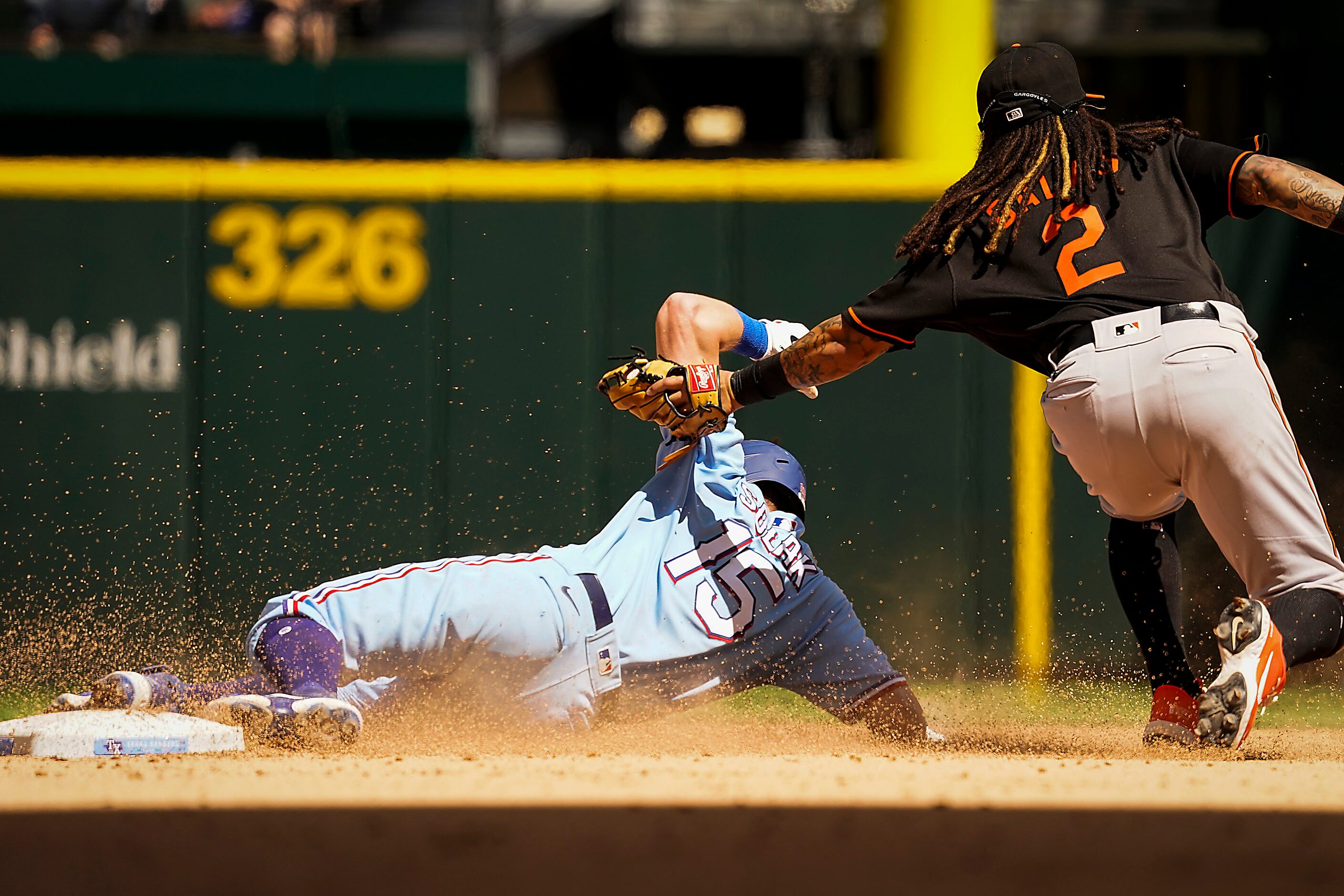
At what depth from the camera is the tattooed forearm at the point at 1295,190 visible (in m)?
2.85

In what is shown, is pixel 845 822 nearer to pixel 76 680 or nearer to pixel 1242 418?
pixel 1242 418

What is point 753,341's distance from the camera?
3553mm

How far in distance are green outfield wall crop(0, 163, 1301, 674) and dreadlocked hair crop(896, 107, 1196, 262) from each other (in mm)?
1870

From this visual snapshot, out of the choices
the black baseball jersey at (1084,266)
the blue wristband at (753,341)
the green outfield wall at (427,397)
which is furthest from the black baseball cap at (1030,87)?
the green outfield wall at (427,397)

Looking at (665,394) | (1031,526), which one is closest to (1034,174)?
(665,394)

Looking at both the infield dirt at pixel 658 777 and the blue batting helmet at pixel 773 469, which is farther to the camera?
the blue batting helmet at pixel 773 469

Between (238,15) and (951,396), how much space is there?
15.7ft

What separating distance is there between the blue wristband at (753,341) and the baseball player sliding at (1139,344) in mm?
254

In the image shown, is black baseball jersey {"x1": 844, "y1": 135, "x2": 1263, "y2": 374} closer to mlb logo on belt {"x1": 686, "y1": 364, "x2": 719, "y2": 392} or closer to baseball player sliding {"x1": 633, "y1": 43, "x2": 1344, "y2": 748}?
baseball player sliding {"x1": 633, "y1": 43, "x2": 1344, "y2": 748}

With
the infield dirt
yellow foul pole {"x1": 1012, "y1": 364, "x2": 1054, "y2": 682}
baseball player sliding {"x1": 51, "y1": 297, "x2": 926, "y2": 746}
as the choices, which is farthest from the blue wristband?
yellow foul pole {"x1": 1012, "y1": 364, "x2": 1054, "y2": 682}

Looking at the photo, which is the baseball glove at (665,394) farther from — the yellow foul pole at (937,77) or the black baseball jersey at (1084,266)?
the yellow foul pole at (937,77)

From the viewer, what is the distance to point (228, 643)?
4.85 meters

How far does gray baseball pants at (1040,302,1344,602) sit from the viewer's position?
9.05 feet

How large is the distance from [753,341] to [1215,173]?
123cm
